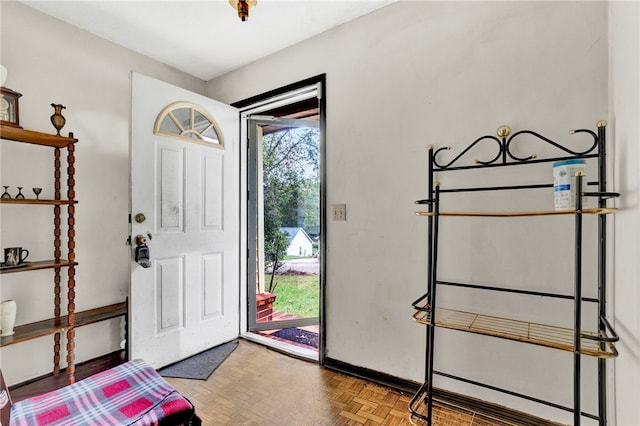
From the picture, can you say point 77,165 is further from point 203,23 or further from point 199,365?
point 199,365

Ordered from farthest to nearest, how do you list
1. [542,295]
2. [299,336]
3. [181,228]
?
1. [299,336]
2. [181,228]
3. [542,295]

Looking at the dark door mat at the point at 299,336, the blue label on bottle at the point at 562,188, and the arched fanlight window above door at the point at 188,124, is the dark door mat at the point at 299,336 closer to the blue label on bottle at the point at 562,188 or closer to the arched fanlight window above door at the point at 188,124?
the arched fanlight window above door at the point at 188,124

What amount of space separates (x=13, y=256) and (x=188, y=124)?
1320 mm

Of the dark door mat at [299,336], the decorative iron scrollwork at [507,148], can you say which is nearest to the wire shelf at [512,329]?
the decorative iron scrollwork at [507,148]

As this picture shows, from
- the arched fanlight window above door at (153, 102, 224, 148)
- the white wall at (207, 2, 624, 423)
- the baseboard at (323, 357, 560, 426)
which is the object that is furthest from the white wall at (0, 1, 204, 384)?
the baseboard at (323, 357, 560, 426)

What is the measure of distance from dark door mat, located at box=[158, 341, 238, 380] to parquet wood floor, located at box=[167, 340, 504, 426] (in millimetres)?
51

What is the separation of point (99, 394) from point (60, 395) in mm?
156

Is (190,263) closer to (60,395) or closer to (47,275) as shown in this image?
(47,275)

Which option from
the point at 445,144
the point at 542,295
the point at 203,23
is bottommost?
the point at 542,295

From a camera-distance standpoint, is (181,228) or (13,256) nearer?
(13,256)

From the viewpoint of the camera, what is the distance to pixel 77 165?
2164mm

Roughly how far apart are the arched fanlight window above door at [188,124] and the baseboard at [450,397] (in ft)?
6.25

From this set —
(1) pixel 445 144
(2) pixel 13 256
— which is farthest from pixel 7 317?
(1) pixel 445 144

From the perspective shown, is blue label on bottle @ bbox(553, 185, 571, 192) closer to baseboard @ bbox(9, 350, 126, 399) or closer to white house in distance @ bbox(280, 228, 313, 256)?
white house in distance @ bbox(280, 228, 313, 256)
